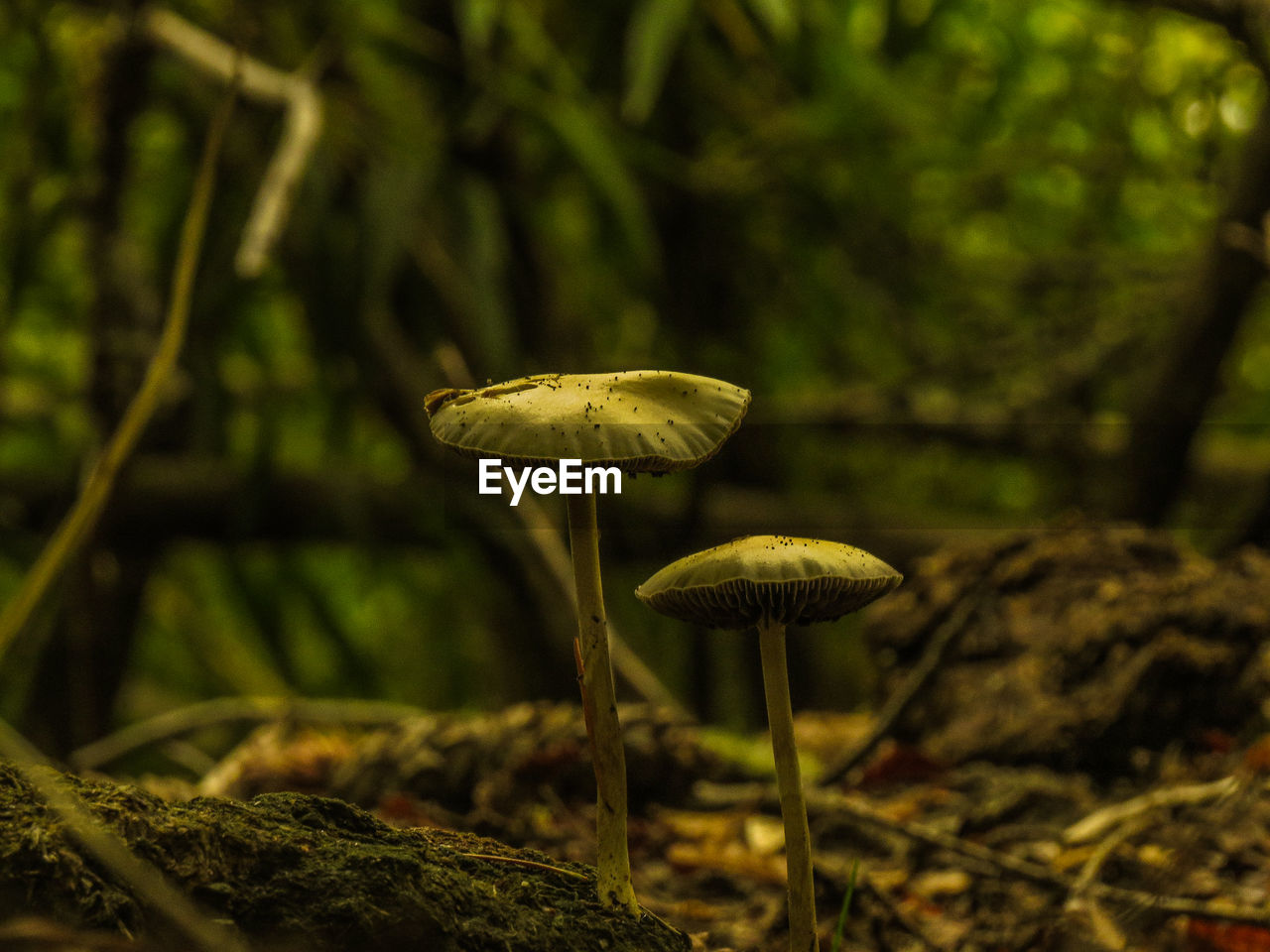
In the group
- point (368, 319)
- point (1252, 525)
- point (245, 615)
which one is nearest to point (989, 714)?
point (1252, 525)

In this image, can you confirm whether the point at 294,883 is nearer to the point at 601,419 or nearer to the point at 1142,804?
the point at 601,419

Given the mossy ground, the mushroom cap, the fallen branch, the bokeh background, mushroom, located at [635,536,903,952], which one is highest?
the bokeh background

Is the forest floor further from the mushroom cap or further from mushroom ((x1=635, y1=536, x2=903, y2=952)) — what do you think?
the mushroom cap

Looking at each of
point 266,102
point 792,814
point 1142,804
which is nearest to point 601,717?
point 792,814

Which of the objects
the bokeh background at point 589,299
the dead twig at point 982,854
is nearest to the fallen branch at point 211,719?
the bokeh background at point 589,299

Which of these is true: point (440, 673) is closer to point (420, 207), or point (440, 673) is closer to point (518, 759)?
point (420, 207)

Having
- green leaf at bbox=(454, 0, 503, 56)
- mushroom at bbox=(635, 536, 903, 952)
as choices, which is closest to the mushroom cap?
mushroom at bbox=(635, 536, 903, 952)
